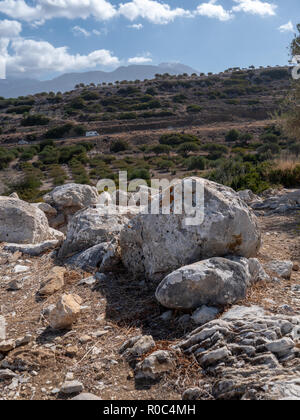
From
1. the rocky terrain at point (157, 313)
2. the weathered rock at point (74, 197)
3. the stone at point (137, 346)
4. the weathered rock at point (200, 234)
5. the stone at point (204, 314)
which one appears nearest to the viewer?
the rocky terrain at point (157, 313)

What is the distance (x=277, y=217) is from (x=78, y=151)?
85.3 feet

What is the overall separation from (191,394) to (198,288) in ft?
2.70

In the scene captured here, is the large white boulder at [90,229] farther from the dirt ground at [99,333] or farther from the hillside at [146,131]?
the hillside at [146,131]

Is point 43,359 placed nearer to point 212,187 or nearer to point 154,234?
point 154,234

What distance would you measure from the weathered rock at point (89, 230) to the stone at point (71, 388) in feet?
7.18

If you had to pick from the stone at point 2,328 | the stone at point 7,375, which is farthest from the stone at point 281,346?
the stone at point 2,328

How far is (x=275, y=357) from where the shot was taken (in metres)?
1.91

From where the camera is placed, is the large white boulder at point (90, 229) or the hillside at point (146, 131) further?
the hillside at point (146, 131)

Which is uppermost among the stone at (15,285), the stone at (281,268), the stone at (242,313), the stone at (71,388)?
the stone at (242,313)

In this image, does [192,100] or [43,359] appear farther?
[192,100]

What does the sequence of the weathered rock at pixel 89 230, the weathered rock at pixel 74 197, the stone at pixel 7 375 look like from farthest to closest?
the weathered rock at pixel 74 197 → the weathered rock at pixel 89 230 → the stone at pixel 7 375

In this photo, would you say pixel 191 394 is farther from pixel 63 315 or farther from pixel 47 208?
pixel 47 208

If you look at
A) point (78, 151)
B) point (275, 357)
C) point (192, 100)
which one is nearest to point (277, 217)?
point (275, 357)

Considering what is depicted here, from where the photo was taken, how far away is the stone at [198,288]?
2.51m
